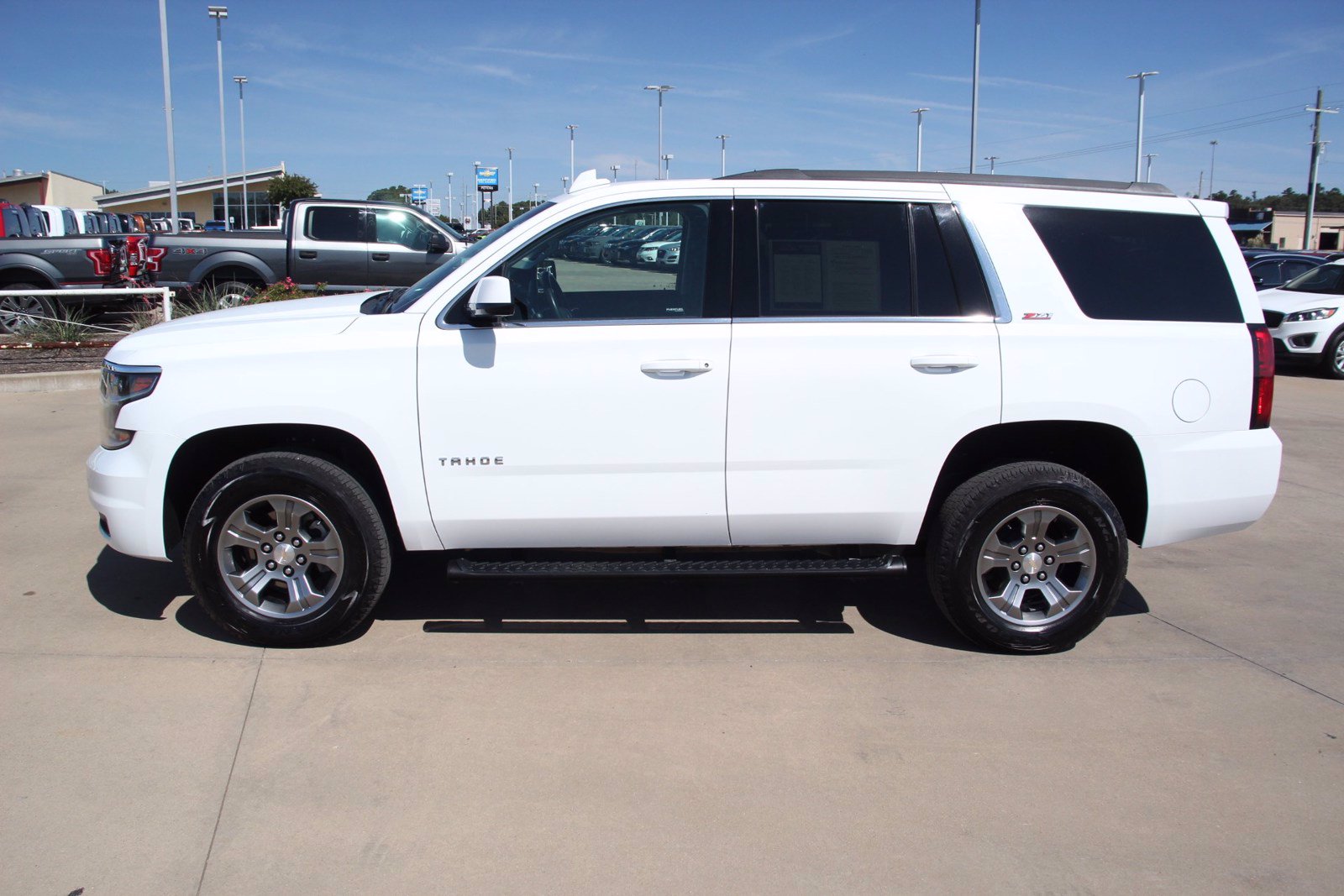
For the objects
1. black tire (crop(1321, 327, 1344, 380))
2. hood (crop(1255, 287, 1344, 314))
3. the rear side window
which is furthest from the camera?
hood (crop(1255, 287, 1344, 314))

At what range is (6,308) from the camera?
1347 centimetres

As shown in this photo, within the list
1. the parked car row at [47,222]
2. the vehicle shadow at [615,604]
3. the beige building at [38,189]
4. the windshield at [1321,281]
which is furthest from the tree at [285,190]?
the vehicle shadow at [615,604]

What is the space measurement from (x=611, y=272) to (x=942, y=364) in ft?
4.80

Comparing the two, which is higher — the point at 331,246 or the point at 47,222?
the point at 47,222

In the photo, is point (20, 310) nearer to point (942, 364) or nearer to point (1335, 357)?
point (942, 364)

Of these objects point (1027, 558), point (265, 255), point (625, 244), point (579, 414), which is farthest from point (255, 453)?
point (265, 255)

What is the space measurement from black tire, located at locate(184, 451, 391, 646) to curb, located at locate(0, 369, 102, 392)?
754 centimetres

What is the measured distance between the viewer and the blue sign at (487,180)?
84.1 m

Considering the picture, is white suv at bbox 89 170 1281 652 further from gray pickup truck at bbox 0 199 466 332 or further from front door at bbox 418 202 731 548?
gray pickup truck at bbox 0 199 466 332

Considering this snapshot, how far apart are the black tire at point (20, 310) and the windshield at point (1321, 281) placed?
55.7 ft

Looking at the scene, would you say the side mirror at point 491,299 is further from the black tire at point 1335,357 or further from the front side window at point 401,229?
the black tire at point 1335,357

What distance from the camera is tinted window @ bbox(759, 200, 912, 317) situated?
4.46 m

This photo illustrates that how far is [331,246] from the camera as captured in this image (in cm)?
1455

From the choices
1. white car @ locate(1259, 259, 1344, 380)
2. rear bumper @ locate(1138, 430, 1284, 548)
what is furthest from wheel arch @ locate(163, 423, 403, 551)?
white car @ locate(1259, 259, 1344, 380)
